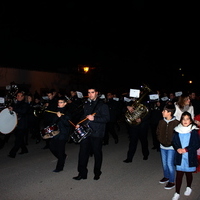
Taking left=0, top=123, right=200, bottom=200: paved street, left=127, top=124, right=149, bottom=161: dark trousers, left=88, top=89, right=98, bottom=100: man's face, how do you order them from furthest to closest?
left=127, top=124, right=149, bottom=161: dark trousers, left=88, top=89, right=98, bottom=100: man's face, left=0, top=123, right=200, bottom=200: paved street

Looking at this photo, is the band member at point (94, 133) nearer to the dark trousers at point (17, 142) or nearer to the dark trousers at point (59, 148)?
the dark trousers at point (59, 148)

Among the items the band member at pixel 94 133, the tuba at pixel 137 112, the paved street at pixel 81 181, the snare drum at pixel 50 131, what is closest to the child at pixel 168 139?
the paved street at pixel 81 181

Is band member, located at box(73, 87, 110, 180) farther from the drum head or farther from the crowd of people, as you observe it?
the drum head

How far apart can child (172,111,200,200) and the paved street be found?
0.49m

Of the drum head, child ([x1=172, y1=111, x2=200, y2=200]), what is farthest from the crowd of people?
the drum head

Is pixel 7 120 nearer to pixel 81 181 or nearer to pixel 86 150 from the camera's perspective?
pixel 86 150

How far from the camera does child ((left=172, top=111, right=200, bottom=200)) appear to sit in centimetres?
416

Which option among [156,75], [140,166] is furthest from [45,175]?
[156,75]

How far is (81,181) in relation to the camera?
16.9 feet

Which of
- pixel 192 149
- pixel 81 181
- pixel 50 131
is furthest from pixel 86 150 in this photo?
pixel 192 149

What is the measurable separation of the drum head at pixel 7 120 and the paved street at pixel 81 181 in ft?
2.86

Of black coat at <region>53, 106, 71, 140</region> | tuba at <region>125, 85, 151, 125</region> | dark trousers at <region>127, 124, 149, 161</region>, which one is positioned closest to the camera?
black coat at <region>53, 106, 71, 140</region>

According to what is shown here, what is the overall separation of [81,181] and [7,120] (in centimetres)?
278

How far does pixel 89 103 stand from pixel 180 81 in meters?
27.5
